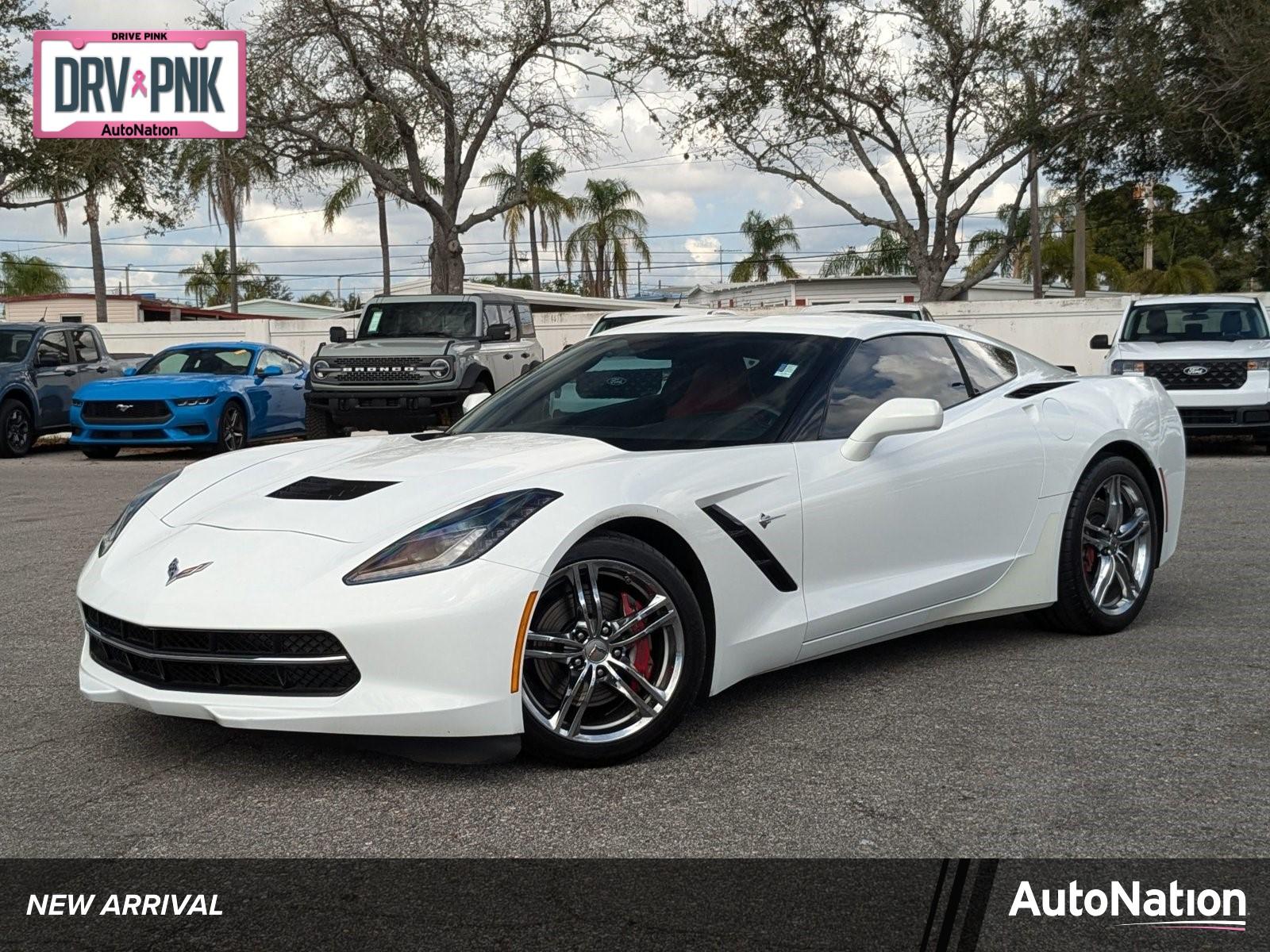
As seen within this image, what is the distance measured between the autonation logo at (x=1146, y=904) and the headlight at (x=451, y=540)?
1.67 metres

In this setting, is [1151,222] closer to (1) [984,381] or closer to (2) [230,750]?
(1) [984,381]

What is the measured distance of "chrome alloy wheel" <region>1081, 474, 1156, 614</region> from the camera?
233 inches

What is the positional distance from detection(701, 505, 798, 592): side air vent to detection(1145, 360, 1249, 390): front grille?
12.0 metres

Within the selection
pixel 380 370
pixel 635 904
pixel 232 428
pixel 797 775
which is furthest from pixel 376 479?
pixel 232 428

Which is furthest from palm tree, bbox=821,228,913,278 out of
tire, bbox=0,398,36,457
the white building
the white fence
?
tire, bbox=0,398,36,457

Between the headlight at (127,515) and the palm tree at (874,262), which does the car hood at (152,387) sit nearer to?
the headlight at (127,515)

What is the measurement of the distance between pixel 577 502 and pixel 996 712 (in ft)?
5.38

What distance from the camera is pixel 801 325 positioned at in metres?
5.46

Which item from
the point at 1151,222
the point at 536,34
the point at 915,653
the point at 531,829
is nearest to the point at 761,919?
the point at 531,829

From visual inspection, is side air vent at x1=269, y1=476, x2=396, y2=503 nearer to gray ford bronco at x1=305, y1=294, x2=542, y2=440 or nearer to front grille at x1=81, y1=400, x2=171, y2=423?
gray ford bronco at x1=305, y1=294, x2=542, y2=440

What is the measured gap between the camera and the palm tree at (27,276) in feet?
230

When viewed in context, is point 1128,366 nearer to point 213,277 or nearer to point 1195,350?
point 1195,350

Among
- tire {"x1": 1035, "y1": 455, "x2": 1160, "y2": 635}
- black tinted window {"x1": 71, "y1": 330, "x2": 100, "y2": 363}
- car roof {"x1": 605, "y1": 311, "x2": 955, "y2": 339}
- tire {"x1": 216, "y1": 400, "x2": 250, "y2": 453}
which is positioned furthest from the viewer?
black tinted window {"x1": 71, "y1": 330, "x2": 100, "y2": 363}

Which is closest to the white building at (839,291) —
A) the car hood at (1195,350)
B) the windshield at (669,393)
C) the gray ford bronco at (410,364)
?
the gray ford bronco at (410,364)
